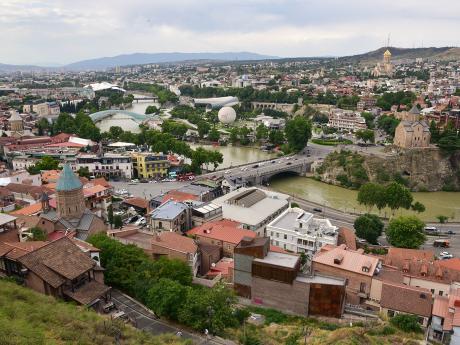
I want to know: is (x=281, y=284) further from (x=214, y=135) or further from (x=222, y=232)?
(x=214, y=135)

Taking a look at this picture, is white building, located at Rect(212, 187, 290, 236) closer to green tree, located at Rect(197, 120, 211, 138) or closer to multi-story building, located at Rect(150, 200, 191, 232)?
multi-story building, located at Rect(150, 200, 191, 232)

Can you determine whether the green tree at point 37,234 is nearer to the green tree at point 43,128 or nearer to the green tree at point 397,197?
the green tree at point 397,197

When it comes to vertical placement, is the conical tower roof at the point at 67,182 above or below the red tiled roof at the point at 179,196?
above

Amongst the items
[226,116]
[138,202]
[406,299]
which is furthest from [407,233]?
[226,116]

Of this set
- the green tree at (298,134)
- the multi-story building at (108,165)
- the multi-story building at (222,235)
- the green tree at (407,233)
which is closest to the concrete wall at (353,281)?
the multi-story building at (222,235)

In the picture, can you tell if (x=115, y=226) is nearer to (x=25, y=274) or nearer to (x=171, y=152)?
(x=25, y=274)

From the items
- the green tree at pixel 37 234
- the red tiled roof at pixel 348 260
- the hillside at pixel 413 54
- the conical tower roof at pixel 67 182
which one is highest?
the hillside at pixel 413 54

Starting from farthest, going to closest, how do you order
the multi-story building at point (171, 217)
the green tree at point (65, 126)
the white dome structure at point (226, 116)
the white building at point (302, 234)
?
the white dome structure at point (226, 116), the green tree at point (65, 126), the multi-story building at point (171, 217), the white building at point (302, 234)
